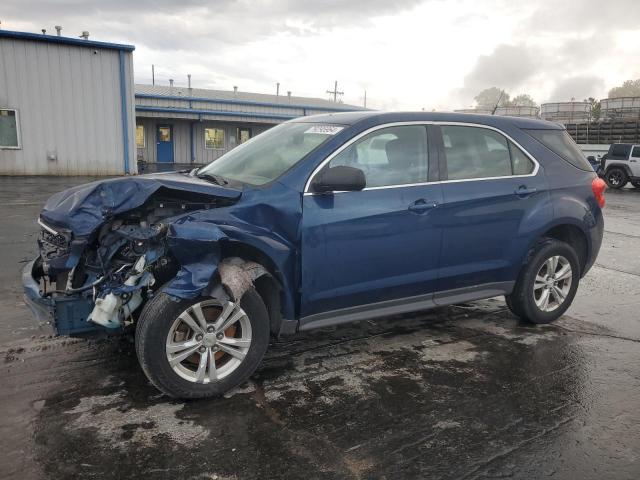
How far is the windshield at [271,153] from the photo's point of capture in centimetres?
398

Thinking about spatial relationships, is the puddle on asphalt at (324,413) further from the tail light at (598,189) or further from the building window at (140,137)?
the building window at (140,137)

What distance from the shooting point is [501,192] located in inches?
180

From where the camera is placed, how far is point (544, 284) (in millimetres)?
5016

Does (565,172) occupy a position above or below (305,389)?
above

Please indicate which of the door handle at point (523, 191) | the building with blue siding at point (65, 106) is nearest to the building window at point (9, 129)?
the building with blue siding at point (65, 106)

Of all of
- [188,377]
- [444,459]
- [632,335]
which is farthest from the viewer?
[632,335]

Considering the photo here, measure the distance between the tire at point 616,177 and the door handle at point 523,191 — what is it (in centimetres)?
1986

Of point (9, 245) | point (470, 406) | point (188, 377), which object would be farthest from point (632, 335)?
point (9, 245)

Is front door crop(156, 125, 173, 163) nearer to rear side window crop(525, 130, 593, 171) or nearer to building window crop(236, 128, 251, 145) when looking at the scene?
building window crop(236, 128, 251, 145)

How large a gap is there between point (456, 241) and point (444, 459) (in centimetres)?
192

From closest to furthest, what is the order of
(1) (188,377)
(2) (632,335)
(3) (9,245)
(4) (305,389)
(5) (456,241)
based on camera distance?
(1) (188,377), (4) (305,389), (5) (456,241), (2) (632,335), (3) (9,245)

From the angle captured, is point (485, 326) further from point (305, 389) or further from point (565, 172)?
point (305, 389)

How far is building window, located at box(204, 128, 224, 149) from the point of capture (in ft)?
103

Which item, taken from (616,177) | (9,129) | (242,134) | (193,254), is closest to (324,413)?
(193,254)
